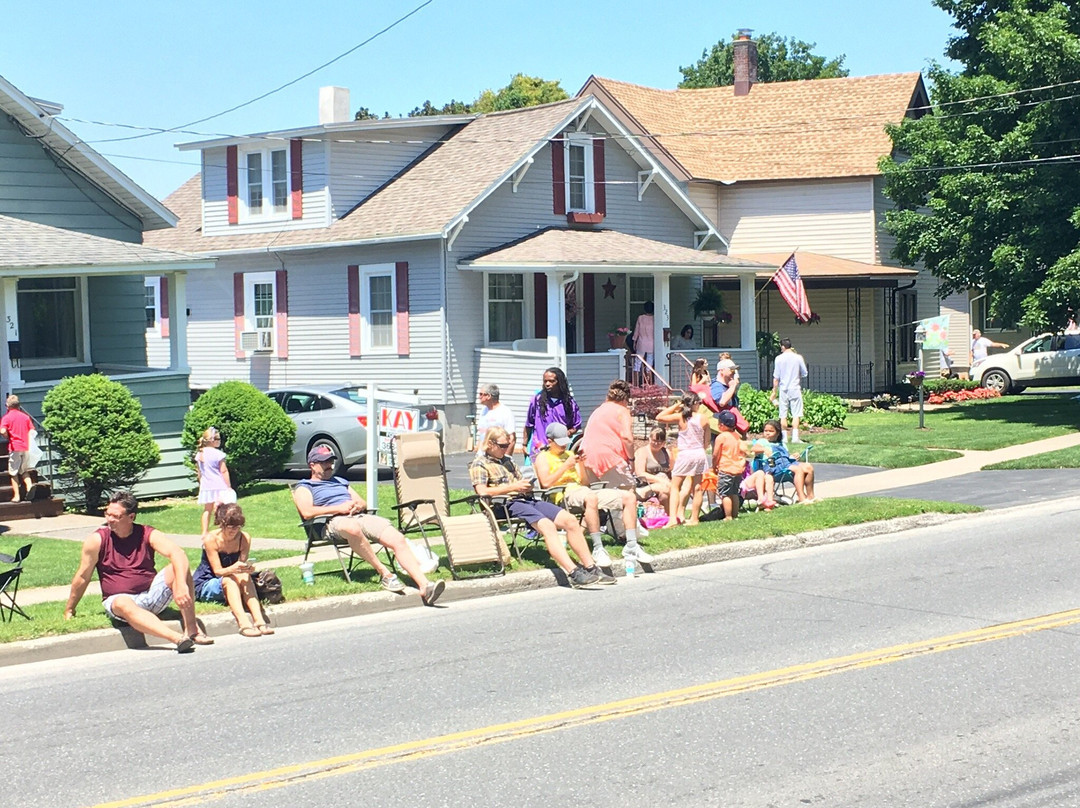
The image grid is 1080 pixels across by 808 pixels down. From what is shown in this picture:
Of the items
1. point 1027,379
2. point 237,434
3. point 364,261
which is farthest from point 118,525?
point 1027,379

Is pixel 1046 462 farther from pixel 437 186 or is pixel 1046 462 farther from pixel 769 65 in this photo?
pixel 769 65

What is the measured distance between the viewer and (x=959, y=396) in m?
35.1

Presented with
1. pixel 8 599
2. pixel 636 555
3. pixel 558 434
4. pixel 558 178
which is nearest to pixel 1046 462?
pixel 636 555

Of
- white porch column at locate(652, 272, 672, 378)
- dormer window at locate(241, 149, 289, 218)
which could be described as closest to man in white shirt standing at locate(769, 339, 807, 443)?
white porch column at locate(652, 272, 672, 378)

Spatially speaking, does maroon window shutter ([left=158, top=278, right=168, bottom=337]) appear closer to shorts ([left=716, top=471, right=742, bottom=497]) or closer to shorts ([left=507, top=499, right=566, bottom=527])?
shorts ([left=716, top=471, right=742, bottom=497])

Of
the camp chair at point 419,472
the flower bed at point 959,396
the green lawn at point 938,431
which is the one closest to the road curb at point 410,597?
the camp chair at point 419,472

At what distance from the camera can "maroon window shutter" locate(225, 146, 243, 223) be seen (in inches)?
1207

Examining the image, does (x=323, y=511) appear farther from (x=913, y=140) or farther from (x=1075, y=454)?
(x=913, y=140)

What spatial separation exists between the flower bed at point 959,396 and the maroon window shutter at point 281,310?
1578cm

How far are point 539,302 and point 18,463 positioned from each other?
42.1 feet

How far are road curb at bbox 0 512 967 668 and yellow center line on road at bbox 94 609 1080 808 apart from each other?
12.2ft

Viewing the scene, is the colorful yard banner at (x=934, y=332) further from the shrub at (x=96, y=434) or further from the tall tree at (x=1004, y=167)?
the shrub at (x=96, y=434)

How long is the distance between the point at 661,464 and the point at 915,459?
7190mm

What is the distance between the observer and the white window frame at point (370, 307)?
2792 centimetres
